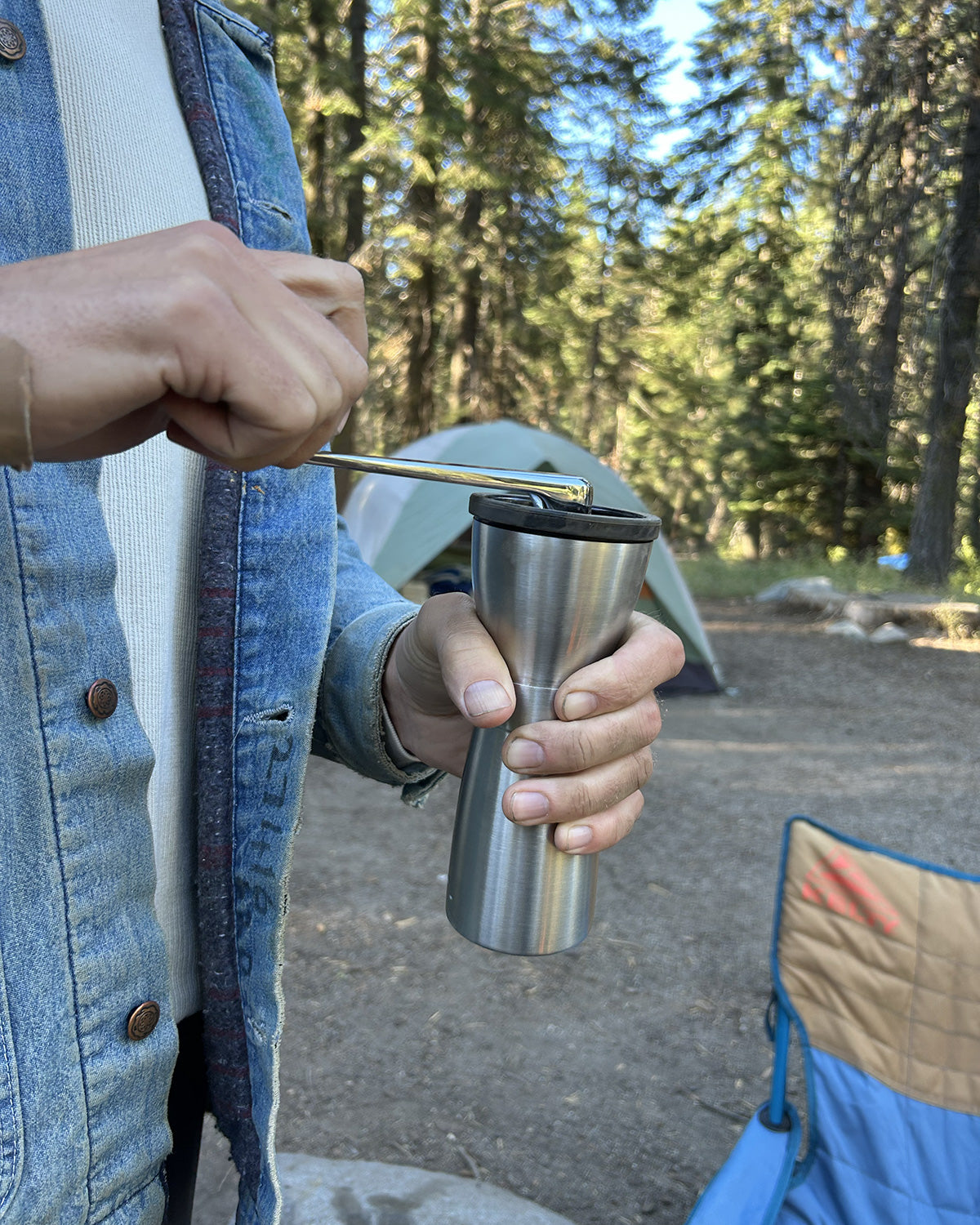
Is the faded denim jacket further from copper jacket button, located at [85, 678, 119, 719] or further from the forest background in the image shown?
the forest background

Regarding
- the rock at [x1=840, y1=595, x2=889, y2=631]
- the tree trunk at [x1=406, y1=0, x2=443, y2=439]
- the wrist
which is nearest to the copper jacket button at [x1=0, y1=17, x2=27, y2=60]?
the wrist

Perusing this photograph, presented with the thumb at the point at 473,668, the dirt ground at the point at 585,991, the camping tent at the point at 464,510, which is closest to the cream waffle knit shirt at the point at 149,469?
the thumb at the point at 473,668

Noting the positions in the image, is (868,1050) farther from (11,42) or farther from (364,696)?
(11,42)

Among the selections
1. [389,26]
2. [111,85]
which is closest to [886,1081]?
[111,85]

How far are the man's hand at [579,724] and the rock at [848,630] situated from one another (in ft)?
29.5

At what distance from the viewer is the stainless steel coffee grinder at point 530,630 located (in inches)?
28.8

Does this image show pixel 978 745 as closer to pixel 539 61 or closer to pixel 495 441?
pixel 495 441

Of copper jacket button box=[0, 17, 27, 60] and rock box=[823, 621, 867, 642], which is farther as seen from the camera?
rock box=[823, 621, 867, 642]

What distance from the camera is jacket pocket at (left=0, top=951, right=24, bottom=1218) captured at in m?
0.72

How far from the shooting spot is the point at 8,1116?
73 centimetres

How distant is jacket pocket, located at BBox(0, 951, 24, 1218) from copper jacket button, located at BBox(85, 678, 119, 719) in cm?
21

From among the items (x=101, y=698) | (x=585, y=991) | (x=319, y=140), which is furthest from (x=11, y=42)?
(x=319, y=140)

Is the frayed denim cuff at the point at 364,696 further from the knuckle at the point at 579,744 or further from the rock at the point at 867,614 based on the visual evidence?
the rock at the point at 867,614

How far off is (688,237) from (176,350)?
59.0 feet
